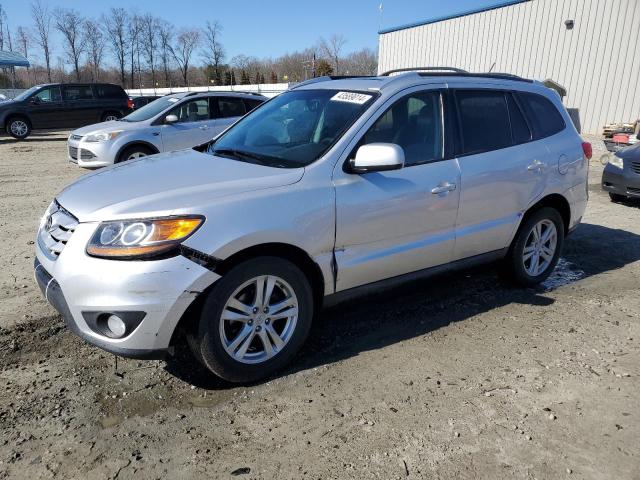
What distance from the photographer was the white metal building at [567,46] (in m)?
16.4

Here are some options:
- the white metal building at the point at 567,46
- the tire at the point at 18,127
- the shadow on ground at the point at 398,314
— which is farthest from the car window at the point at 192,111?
the white metal building at the point at 567,46

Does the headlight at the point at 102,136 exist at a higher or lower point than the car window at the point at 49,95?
lower

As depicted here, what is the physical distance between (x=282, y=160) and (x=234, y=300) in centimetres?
102

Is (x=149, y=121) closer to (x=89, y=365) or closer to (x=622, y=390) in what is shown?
(x=89, y=365)

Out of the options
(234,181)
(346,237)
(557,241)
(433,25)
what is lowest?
(557,241)

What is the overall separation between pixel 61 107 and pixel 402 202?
58.6 ft

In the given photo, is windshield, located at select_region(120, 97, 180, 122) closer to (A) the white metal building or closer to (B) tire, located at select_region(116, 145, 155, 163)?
(B) tire, located at select_region(116, 145, 155, 163)

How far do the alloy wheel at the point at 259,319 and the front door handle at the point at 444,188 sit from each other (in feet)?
4.31

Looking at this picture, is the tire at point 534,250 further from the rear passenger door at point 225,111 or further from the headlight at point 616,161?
the rear passenger door at point 225,111

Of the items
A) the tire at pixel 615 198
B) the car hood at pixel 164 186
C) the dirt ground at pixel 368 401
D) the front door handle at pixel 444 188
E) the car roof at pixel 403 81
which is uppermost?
the car roof at pixel 403 81

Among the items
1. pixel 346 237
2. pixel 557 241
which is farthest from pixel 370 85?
pixel 557 241

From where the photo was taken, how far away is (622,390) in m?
3.16

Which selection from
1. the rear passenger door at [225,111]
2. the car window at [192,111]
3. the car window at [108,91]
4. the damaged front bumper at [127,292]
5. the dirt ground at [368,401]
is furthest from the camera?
the car window at [108,91]

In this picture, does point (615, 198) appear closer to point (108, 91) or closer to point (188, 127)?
point (188, 127)
